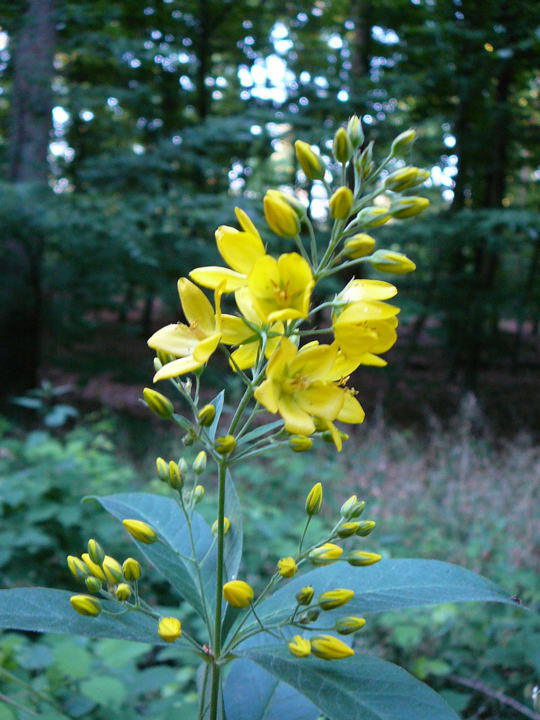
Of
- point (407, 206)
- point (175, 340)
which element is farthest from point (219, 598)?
point (407, 206)

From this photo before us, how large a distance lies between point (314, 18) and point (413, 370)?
8826 mm

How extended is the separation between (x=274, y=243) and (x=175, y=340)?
7.25 m

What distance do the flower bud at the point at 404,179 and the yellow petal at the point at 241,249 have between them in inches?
12.2

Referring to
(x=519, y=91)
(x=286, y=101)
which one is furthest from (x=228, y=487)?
(x=519, y=91)

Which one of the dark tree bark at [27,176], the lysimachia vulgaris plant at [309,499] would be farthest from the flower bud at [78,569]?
the dark tree bark at [27,176]

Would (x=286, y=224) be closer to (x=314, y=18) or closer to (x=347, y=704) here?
(x=347, y=704)

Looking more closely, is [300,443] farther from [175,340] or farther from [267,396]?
[175,340]

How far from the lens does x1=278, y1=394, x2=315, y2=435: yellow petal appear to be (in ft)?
3.39

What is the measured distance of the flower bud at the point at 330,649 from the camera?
1050mm

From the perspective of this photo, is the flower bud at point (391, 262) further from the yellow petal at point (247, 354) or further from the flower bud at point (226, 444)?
the flower bud at point (226, 444)

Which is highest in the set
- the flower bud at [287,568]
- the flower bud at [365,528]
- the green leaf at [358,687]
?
the flower bud at [365,528]

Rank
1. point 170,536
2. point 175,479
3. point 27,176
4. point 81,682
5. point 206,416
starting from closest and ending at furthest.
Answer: point 206,416
point 175,479
point 170,536
point 81,682
point 27,176

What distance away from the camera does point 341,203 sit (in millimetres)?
1125

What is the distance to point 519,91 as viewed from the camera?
10719 mm
